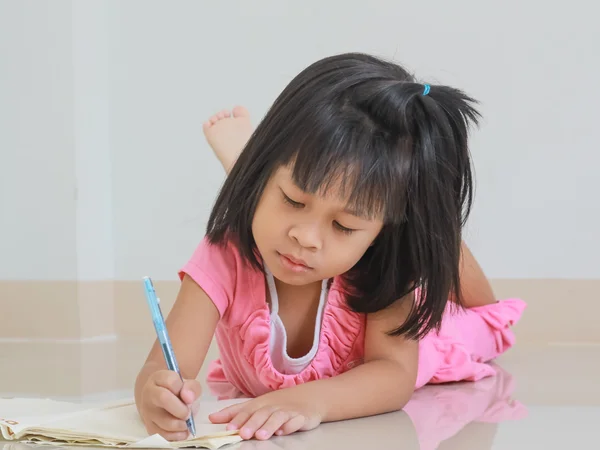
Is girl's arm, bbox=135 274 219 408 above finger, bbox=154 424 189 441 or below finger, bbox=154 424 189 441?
above

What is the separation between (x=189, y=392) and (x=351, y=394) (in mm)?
222

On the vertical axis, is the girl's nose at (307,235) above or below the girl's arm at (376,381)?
above

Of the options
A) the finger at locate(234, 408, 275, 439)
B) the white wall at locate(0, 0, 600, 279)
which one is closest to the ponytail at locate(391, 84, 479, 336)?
the finger at locate(234, 408, 275, 439)

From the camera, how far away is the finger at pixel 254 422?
0.92 metres

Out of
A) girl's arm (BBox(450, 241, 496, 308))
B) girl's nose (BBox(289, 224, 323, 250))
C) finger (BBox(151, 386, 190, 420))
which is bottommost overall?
finger (BBox(151, 386, 190, 420))

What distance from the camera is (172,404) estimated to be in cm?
89

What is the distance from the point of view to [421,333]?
1.13m

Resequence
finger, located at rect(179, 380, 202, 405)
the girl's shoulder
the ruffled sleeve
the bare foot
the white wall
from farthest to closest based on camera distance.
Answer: the white wall < the bare foot < the ruffled sleeve < the girl's shoulder < finger, located at rect(179, 380, 202, 405)

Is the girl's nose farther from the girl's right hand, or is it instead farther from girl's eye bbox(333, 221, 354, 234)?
the girl's right hand

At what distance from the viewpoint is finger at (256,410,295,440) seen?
3.06 feet

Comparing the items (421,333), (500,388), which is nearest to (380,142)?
(421,333)

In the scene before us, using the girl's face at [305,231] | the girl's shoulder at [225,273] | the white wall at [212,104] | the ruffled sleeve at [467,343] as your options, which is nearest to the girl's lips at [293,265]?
the girl's face at [305,231]

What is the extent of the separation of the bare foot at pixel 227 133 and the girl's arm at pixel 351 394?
1.65 feet

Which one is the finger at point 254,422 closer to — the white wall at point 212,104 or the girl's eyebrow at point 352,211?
the girl's eyebrow at point 352,211
